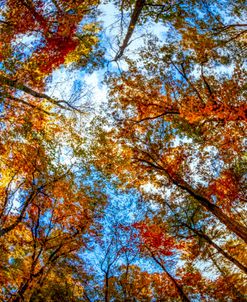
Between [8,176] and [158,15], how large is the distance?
10.8 m

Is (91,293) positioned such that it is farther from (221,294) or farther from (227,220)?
(227,220)

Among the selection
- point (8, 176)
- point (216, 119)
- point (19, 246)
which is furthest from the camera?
point (8, 176)

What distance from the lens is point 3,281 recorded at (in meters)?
9.55

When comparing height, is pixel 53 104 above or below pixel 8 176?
above

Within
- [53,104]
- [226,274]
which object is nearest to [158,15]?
[53,104]

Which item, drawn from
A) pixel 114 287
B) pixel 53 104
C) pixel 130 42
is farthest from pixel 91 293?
pixel 130 42

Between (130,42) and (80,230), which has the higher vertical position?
(130,42)

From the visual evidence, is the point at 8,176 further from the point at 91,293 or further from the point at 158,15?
the point at 158,15

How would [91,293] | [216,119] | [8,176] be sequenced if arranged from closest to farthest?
[216,119]
[8,176]
[91,293]

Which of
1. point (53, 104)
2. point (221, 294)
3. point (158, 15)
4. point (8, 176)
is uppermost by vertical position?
point (158, 15)

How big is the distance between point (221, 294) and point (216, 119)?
31.7 feet

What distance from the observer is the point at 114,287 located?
608 inches

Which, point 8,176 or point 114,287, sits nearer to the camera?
point 8,176

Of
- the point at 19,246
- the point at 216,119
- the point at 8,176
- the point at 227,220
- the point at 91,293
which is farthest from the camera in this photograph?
the point at 91,293
